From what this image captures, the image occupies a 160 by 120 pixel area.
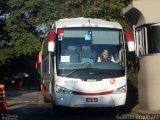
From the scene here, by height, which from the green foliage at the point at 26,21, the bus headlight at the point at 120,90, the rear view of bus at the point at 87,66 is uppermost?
the green foliage at the point at 26,21

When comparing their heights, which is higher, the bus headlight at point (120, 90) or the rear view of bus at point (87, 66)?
the rear view of bus at point (87, 66)

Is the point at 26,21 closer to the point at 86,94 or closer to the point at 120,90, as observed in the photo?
the point at 120,90

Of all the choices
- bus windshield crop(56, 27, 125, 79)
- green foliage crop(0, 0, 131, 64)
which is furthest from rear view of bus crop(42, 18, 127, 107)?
green foliage crop(0, 0, 131, 64)

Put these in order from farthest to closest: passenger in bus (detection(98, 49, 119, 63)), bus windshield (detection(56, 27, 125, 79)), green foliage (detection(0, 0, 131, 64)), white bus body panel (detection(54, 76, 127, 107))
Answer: green foliage (detection(0, 0, 131, 64))
passenger in bus (detection(98, 49, 119, 63))
bus windshield (detection(56, 27, 125, 79))
white bus body panel (detection(54, 76, 127, 107))

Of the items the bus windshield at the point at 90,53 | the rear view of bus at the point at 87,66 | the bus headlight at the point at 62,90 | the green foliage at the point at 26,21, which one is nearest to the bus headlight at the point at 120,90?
the rear view of bus at the point at 87,66

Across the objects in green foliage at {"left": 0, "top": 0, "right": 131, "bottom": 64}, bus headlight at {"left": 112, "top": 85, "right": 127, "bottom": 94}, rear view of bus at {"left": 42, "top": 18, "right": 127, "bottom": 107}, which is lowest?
bus headlight at {"left": 112, "top": 85, "right": 127, "bottom": 94}

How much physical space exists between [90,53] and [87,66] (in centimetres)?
56

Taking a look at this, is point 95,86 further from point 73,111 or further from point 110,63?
→ point 73,111

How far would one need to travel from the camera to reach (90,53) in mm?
18016

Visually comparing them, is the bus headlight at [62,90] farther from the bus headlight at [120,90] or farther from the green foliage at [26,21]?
the green foliage at [26,21]

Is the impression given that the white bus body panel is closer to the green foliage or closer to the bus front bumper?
the bus front bumper

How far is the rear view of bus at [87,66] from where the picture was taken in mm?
17531

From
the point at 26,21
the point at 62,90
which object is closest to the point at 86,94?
the point at 62,90

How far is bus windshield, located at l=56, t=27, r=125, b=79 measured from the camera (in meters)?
17.7
